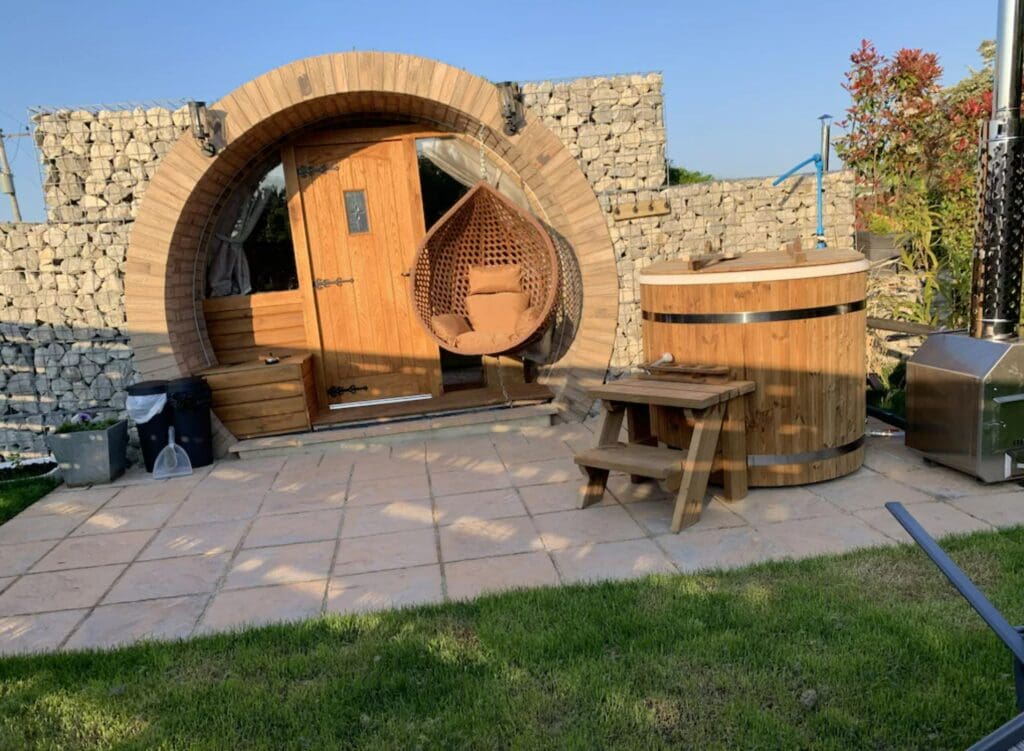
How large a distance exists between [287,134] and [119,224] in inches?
59.8

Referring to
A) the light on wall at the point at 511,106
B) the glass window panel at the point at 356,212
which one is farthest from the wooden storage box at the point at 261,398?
the light on wall at the point at 511,106

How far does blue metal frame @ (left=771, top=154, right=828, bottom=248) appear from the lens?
561 centimetres

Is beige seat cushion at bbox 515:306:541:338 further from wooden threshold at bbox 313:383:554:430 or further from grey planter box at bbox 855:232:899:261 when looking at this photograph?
grey planter box at bbox 855:232:899:261

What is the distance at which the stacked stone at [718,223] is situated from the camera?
5.71m

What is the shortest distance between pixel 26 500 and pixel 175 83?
344 centimetres

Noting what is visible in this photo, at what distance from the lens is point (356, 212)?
611 cm

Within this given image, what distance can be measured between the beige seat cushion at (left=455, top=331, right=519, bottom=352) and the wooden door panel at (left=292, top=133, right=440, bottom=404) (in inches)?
26.8

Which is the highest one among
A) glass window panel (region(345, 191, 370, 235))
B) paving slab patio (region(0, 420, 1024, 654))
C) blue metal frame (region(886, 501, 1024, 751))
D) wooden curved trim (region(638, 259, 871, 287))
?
glass window panel (region(345, 191, 370, 235))

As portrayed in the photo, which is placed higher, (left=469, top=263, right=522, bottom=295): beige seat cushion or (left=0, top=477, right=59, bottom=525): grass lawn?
(left=469, top=263, right=522, bottom=295): beige seat cushion

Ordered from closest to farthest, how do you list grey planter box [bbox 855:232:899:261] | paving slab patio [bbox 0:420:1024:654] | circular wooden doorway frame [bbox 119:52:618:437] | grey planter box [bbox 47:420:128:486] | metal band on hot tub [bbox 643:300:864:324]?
1. paving slab patio [bbox 0:420:1024:654]
2. metal band on hot tub [bbox 643:300:864:324]
3. grey planter box [bbox 47:420:128:486]
4. circular wooden doorway frame [bbox 119:52:618:437]
5. grey planter box [bbox 855:232:899:261]

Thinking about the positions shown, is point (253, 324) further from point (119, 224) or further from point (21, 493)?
point (21, 493)

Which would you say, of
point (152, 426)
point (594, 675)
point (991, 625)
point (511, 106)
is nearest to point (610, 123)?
point (511, 106)

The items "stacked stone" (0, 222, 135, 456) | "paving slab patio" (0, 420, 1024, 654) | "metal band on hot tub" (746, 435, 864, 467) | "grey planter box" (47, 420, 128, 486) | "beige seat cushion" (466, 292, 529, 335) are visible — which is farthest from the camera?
"beige seat cushion" (466, 292, 529, 335)

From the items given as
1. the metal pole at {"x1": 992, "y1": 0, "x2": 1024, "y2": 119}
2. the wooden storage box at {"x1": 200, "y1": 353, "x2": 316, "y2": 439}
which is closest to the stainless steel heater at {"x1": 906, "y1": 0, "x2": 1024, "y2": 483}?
the metal pole at {"x1": 992, "y1": 0, "x2": 1024, "y2": 119}
